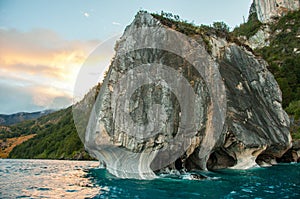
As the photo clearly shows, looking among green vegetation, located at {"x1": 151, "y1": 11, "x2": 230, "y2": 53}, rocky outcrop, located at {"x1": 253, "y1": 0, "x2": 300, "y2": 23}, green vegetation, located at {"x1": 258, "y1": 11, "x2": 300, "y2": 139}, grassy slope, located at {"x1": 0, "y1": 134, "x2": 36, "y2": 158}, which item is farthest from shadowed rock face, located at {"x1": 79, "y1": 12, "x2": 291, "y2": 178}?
grassy slope, located at {"x1": 0, "y1": 134, "x2": 36, "y2": 158}

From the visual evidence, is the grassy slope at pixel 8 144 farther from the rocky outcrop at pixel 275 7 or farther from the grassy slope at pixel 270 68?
the rocky outcrop at pixel 275 7

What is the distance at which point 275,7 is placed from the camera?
10931cm

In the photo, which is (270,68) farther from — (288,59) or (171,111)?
(171,111)

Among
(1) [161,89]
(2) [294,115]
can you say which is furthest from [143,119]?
(2) [294,115]

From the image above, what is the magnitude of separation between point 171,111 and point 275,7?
10751 centimetres

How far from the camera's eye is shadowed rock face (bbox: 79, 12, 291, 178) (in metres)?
19.7

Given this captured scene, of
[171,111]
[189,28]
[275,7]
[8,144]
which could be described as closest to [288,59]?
[275,7]

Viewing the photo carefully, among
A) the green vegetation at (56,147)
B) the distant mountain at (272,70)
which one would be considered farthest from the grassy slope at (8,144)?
the distant mountain at (272,70)

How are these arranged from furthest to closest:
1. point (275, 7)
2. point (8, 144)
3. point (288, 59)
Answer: point (8, 144) < point (275, 7) < point (288, 59)

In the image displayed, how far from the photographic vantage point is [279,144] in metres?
28.1

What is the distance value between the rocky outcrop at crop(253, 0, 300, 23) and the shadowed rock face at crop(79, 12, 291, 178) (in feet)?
315

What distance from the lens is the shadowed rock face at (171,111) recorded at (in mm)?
19719

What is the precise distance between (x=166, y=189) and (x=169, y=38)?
13.9 metres

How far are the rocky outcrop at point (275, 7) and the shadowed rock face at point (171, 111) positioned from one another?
95.9 meters
